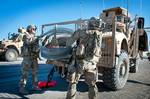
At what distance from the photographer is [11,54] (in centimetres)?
1767

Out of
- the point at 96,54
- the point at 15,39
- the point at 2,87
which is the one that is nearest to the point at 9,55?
the point at 15,39

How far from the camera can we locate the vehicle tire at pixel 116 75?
6990mm

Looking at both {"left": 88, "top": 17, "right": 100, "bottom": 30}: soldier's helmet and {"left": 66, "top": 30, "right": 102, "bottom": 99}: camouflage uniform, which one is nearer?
{"left": 66, "top": 30, "right": 102, "bottom": 99}: camouflage uniform

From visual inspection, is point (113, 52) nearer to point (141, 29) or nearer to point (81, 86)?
point (81, 86)

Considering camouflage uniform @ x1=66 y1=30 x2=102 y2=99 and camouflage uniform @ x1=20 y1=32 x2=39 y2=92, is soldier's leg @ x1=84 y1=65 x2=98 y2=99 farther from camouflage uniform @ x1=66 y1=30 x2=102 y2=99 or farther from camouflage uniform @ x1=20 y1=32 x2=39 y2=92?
camouflage uniform @ x1=20 y1=32 x2=39 y2=92

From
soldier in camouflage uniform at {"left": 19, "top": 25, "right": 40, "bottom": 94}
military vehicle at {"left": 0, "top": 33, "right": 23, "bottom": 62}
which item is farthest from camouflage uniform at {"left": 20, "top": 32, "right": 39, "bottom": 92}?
military vehicle at {"left": 0, "top": 33, "right": 23, "bottom": 62}

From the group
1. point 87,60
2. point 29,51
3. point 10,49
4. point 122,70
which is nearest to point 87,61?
point 87,60

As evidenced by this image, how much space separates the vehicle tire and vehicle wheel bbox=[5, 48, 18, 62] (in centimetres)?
1130

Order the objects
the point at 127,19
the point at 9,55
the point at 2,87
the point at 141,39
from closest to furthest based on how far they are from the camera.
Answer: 1. the point at 2,87
2. the point at 127,19
3. the point at 141,39
4. the point at 9,55

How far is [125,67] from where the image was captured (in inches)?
309

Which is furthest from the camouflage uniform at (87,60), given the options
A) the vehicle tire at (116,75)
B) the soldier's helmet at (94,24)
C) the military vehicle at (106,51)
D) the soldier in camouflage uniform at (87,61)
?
the vehicle tire at (116,75)

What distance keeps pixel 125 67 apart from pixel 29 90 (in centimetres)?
280

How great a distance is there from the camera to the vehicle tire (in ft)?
22.9

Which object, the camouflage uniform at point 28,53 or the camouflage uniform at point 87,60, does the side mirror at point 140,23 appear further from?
the camouflage uniform at point 87,60
